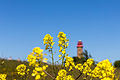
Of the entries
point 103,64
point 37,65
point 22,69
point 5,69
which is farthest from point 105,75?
point 5,69

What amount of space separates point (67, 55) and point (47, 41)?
835mm

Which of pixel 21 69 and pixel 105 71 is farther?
pixel 21 69

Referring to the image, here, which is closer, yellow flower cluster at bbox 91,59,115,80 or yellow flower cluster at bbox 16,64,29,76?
yellow flower cluster at bbox 91,59,115,80

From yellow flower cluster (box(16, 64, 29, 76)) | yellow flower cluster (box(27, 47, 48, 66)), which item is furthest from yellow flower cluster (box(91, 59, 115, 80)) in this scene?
yellow flower cluster (box(16, 64, 29, 76))

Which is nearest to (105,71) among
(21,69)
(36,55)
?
(36,55)

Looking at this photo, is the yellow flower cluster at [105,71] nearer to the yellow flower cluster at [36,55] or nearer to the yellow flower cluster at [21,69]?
the yellow flower cluster at [36,55]

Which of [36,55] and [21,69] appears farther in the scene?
[21,69]

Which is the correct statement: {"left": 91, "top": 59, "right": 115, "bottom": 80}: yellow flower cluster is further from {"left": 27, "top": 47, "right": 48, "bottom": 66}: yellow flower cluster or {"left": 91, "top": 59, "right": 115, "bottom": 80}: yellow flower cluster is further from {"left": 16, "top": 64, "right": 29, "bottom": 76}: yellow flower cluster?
{"left": 16, "top": 64, "right": 29, "bottom": 76}: yellow flower cluster

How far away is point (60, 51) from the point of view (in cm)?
559

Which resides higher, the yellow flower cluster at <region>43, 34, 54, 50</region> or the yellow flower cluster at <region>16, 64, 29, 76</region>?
the yellow flower cluster at <region>43, 34, 54, 50</region>

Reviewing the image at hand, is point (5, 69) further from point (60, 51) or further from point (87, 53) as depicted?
point (87, 53)

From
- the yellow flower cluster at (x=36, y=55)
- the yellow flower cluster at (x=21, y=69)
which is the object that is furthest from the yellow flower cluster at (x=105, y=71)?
the yellow flower cluster at (x=21, y=69)

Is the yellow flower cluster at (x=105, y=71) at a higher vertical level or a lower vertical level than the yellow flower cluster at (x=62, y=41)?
lower

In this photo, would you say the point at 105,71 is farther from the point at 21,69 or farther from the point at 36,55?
the point at 21,69
